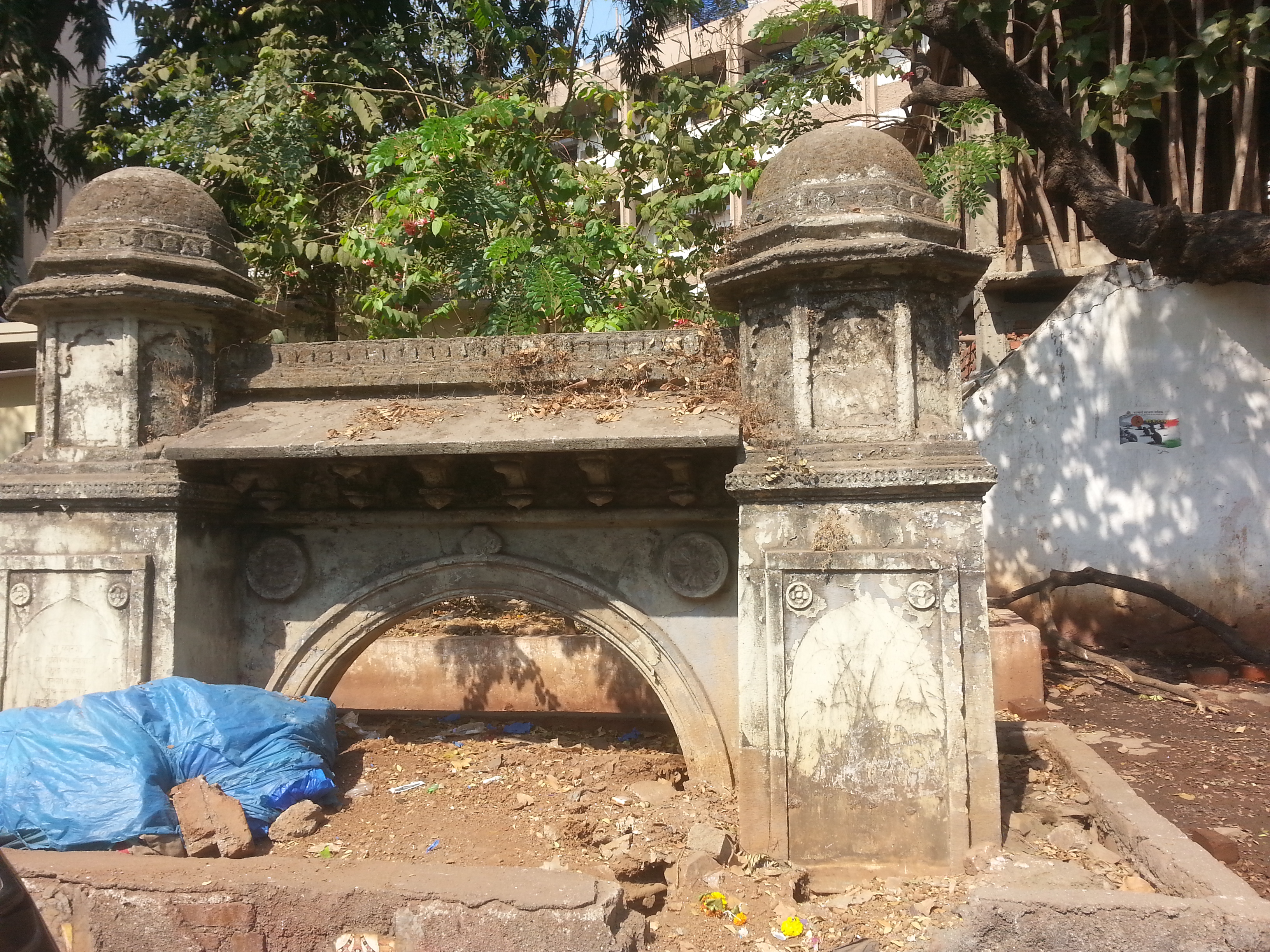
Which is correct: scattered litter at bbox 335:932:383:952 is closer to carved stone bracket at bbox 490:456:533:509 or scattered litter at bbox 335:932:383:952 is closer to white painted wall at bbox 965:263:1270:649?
carved stone bracket at bbox 490:456:533:509

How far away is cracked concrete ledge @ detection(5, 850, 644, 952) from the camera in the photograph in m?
2.84

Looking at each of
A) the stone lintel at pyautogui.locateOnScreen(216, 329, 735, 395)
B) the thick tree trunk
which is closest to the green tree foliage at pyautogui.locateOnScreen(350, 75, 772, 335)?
the stone lintel at pyautogui.locateOnScreen(216, 329, 735, 395)

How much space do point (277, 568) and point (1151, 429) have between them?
675cm

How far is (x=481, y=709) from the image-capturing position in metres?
7.02

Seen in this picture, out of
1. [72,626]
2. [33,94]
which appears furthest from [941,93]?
[33,94]

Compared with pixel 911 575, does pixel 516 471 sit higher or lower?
higher

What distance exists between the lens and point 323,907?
2941 millimetres

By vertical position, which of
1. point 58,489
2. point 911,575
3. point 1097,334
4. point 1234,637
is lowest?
point 1234,637

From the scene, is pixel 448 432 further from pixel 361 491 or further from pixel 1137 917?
pixel 1137 917

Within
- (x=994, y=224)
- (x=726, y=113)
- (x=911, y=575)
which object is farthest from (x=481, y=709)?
(x=994, y=224)

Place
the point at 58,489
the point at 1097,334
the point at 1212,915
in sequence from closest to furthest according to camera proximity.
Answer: the point at 1212,915
the point at 58,489
the point at 1097,334

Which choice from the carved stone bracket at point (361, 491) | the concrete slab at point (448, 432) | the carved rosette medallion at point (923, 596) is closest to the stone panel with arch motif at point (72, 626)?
the concrete slab at point (448, 432)

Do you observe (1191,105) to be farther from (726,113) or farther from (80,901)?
(80,901)

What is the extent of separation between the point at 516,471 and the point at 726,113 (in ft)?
17.7
